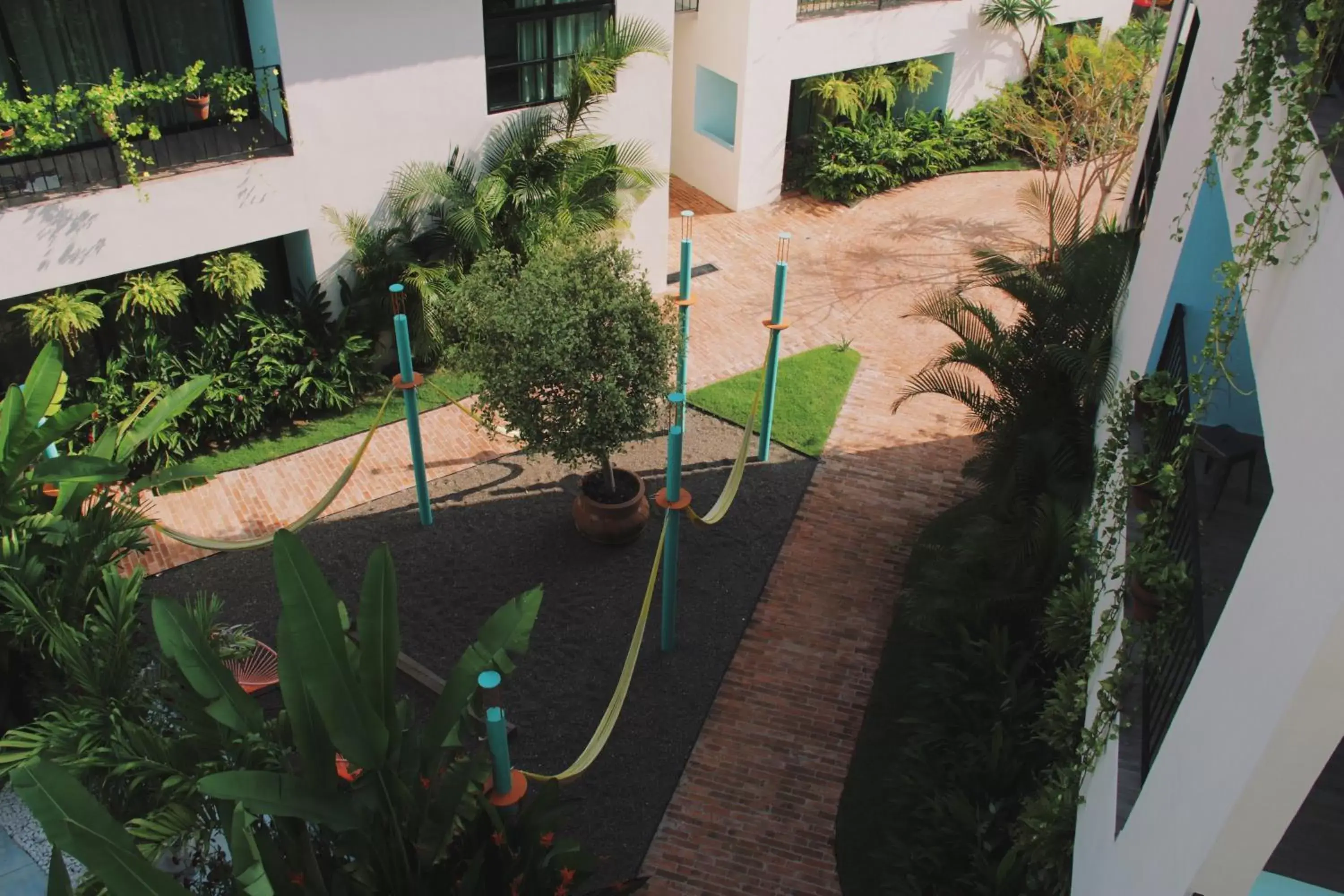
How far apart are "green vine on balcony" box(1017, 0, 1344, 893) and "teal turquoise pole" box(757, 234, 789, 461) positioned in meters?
4.60

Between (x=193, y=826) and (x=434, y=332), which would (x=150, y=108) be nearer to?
(x=434, y=332)

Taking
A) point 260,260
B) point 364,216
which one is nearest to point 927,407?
point 364,216

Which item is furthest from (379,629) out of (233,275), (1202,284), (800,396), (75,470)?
(800,396)

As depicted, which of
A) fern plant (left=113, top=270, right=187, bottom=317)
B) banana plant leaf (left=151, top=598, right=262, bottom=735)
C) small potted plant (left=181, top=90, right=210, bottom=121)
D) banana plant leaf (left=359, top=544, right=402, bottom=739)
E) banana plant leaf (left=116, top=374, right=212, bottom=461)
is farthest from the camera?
small potted plant (left=181, top=90, right=210, bottom=121)

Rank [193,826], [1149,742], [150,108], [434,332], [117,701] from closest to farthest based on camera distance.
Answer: [1149,742]
[193,826]
[117,701]
[150,108]
[434,332]

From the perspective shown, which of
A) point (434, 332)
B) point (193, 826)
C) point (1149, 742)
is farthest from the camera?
point (434, 332)

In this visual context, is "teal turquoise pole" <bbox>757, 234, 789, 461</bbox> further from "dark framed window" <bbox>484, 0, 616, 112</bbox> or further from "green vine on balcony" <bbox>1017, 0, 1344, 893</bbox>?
"green vine on balcony" <bbox>1017, 0, 1344, 893</bbox>

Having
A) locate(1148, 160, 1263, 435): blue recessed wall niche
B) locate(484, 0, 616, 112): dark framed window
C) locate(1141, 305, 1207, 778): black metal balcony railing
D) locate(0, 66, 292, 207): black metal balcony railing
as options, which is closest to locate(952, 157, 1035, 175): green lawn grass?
locate(484, 0, 616, 112): dark framed window

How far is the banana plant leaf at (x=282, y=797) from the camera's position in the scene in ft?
→ 22.3

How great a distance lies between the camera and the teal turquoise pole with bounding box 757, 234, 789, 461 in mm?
14109

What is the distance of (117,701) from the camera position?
361 inches

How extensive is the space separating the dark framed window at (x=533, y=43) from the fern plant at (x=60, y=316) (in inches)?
233

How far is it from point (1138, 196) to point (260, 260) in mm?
11500

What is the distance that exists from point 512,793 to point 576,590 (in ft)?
16.6
